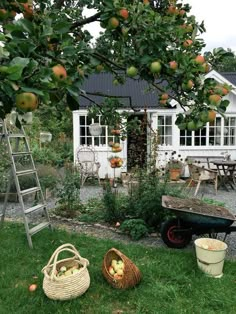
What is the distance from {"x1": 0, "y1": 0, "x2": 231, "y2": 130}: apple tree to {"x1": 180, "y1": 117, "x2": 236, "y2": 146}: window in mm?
8683

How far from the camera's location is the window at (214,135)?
11266 mm

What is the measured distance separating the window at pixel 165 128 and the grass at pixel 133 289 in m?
6.98

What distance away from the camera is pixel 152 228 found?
17.5 ft

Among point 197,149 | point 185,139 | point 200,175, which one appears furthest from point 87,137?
point 200,175

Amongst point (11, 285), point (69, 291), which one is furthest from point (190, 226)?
point (11, 285)

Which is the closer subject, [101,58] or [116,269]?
[101,58]

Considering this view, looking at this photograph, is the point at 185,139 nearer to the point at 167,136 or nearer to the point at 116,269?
the point at 167,136

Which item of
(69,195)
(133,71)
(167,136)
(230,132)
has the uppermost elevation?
(133,71)

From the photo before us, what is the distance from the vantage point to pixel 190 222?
4434 millimetres

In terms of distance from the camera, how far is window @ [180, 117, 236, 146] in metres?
11.3

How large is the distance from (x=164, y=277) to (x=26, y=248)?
2001mm

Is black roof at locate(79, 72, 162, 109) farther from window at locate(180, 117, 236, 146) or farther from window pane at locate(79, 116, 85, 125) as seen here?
window at locate(180, 117, 236, 146)

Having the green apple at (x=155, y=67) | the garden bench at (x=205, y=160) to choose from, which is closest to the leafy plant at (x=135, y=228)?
the green apple at (x=155, y=67)

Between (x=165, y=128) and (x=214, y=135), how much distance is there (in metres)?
1.71
